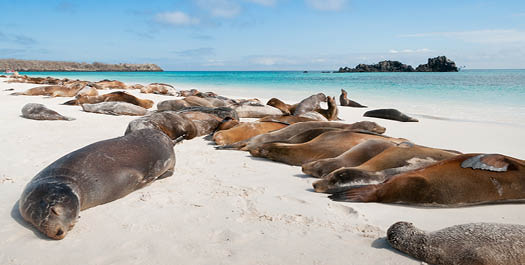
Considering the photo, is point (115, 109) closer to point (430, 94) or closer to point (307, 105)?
point (307, 105)

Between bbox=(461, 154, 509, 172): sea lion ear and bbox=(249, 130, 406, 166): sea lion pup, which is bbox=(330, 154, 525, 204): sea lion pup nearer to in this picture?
bbox=(461, 154, 509, 172): sea lion ear

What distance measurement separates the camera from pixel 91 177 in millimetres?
3115

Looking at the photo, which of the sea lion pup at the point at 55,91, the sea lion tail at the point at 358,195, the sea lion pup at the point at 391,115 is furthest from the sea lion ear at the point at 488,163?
the sea lion pup at the point at 55,91

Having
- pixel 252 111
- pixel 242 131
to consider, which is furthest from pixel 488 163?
pixel 252 111

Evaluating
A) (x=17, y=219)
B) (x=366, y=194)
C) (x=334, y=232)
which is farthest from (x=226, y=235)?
(x=17, y=219)

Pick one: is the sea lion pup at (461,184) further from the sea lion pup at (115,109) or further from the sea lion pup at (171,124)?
the sea lion pup at (115,109)

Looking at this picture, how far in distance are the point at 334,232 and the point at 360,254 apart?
344mm

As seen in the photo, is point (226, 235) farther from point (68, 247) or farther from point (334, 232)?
point (68, 247)

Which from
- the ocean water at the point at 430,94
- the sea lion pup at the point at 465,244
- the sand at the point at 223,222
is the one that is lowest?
the ocean water at the point at 430,94

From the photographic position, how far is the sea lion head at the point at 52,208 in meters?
2.52

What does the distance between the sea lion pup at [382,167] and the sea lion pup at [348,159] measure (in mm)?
130

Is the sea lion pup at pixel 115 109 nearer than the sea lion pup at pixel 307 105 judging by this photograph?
Yes

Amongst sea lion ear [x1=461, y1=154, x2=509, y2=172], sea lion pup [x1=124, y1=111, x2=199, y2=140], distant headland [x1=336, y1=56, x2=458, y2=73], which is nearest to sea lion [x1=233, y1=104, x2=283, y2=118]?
sea lion pup [x1=124, y1=111, x2=199, y2=140]

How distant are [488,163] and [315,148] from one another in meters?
1.90
